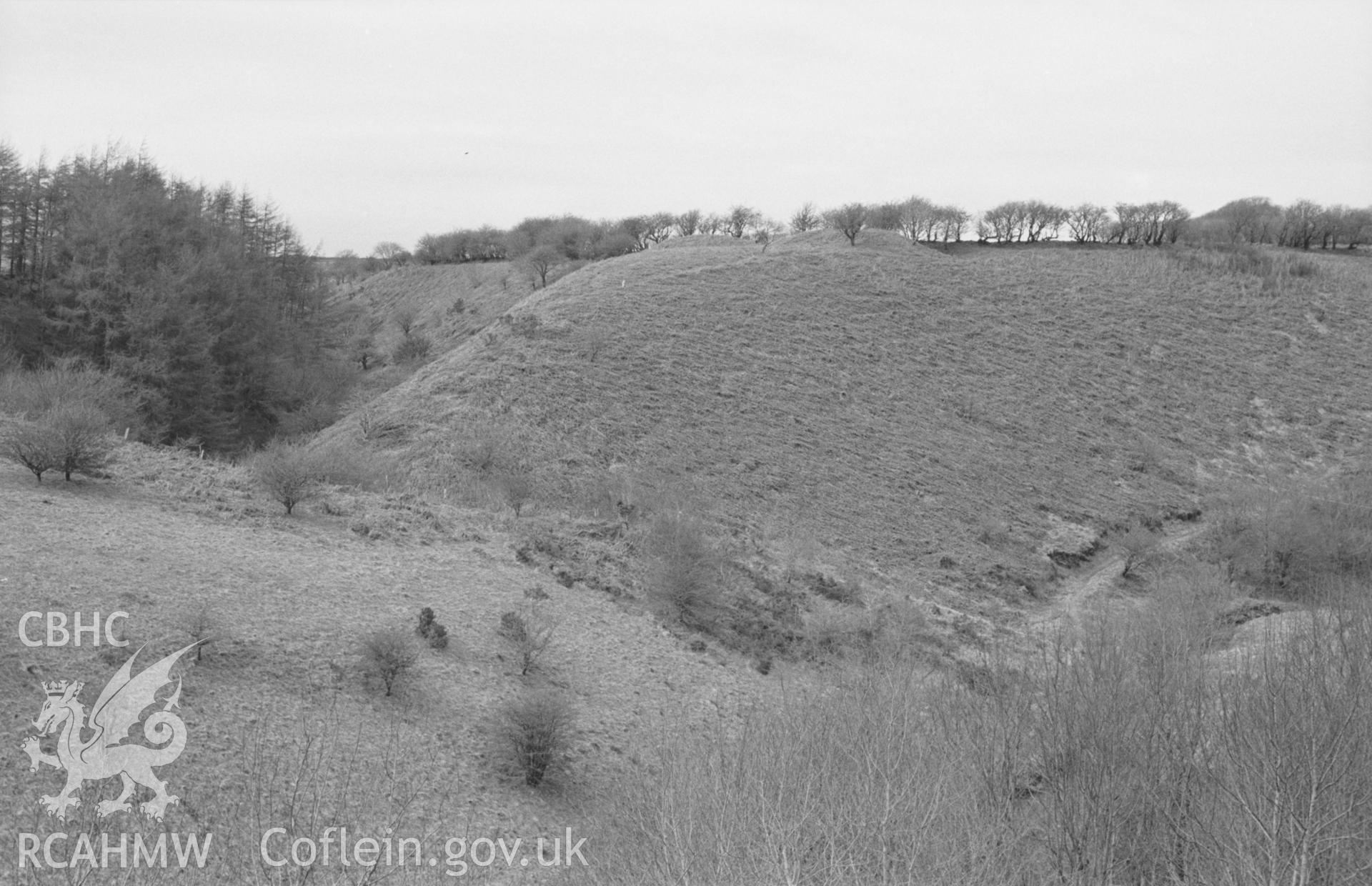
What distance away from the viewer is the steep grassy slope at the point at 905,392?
24.9 m

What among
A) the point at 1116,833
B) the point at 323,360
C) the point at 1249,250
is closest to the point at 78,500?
the point at 1116,833

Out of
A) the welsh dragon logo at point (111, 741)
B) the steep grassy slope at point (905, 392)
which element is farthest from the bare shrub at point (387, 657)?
the steep grassy slope at point (905, 392)

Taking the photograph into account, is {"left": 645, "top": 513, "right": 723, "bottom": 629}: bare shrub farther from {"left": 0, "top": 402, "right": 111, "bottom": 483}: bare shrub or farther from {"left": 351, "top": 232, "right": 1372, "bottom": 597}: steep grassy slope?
{"left": 0, "top": 402, "right": 111, "bottom": 483}: bare shrub

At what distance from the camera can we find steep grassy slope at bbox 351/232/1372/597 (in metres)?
24.9

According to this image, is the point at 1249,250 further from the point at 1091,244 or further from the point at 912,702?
the point at 912,702

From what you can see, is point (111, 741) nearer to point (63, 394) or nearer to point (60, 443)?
point (60, 443)

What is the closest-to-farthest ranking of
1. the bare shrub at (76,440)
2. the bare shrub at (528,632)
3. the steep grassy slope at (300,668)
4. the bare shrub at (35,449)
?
the steep grassy slope at (300,668), the bare shrub at (528,632), the bare shrub at (35,449), the bare shrub at (76,440)

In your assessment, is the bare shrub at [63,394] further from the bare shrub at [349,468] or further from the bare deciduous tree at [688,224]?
the bare deciduous tree at [688,224]

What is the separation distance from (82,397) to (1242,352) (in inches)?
1909

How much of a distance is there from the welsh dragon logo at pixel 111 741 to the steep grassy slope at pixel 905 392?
13.8 meters

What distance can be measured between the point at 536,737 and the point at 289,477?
8423mm

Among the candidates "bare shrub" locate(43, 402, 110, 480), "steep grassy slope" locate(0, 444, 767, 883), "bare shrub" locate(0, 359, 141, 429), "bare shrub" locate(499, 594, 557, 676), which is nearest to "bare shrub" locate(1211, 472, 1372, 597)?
"steep grassy slope" locate(0, 444, 767, 883)

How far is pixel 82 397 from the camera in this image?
17.7 metres

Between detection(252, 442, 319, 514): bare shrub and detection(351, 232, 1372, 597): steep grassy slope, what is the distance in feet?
17.6
